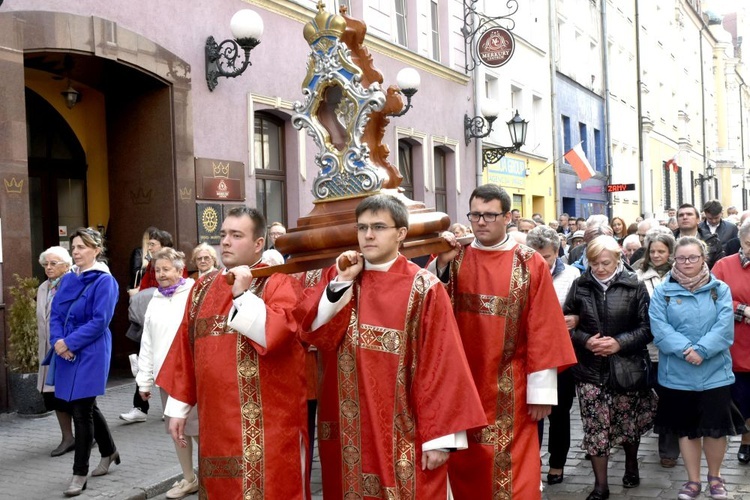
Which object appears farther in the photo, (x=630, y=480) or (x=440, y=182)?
(x=440, y=182)

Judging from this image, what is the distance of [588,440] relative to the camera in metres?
6.11

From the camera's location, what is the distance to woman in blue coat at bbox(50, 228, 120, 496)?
6430 millimetres

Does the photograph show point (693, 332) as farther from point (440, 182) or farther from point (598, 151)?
point (598, 151)

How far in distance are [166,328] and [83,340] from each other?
0.60 meters

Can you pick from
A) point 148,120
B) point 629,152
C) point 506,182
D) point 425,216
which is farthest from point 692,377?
point 629,152

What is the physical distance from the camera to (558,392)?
660 centimetres

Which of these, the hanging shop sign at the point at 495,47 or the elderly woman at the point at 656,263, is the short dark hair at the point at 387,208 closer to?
the elderly woman at the point at 656,263

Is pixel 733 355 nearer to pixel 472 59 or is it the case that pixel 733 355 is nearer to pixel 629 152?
pixel 472 59

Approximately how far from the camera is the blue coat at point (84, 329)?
6.47 m

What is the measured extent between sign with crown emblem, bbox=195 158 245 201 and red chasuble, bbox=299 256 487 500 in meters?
7.58

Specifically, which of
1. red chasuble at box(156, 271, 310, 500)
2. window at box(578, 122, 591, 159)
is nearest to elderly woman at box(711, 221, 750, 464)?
red chasuble at box(156, 271, 310, 500)

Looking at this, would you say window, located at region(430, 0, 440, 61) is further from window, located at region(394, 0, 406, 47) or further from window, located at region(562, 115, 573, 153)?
window, located at region(562, 115, 573, 153)

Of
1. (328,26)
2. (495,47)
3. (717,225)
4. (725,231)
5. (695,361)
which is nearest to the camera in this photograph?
(328,26)

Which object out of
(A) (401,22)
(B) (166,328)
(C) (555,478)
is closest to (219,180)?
(B) (166,328)
